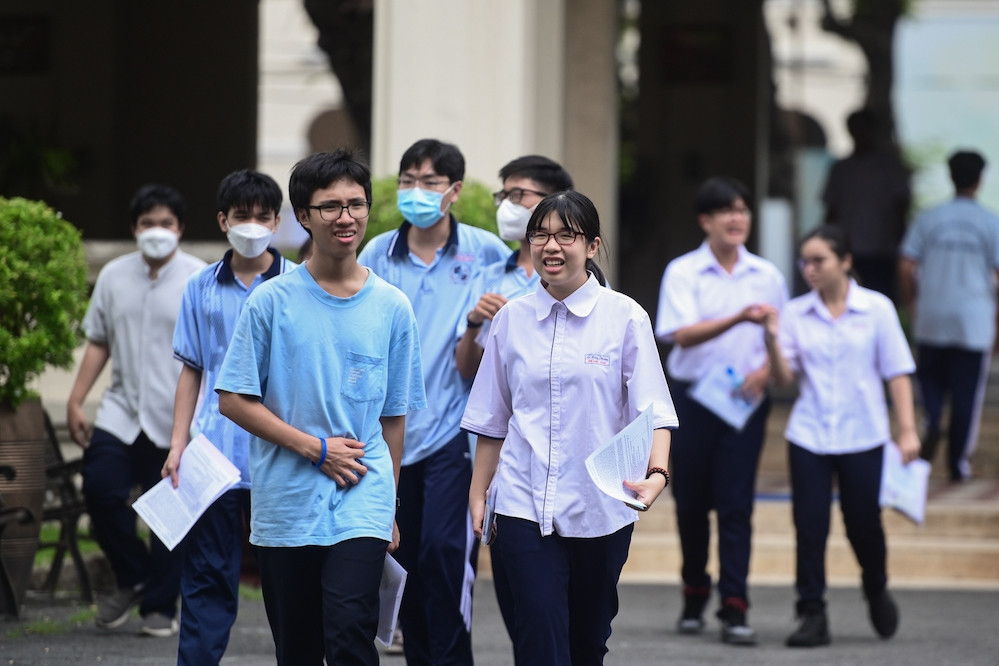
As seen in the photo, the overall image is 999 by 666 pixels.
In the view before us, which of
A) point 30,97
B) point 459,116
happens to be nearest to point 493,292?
point 459,116

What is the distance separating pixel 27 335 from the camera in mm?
8055

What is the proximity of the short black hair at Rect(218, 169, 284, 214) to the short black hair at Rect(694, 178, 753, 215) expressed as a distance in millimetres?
2635

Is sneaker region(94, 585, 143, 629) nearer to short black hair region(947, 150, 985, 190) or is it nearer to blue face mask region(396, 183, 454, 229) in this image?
blue face mask region(396, 183, 454, 229)

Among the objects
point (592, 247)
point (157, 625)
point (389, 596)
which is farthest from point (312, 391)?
point (157, 625)

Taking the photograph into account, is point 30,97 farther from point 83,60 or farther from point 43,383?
point 43,383

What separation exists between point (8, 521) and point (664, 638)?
315cm

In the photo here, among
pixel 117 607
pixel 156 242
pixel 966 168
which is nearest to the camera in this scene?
pixel 156 242

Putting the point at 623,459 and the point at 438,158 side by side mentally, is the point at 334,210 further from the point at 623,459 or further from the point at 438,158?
the point at 438,158

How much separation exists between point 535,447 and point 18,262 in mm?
3714

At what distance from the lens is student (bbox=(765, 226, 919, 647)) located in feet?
26.4

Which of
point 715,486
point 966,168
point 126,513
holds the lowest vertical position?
point 126,513

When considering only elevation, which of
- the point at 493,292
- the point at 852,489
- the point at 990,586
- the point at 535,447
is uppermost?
the point at 493,292

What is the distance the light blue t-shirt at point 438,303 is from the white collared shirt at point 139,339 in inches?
59.5

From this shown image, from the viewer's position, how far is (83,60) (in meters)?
14.9
